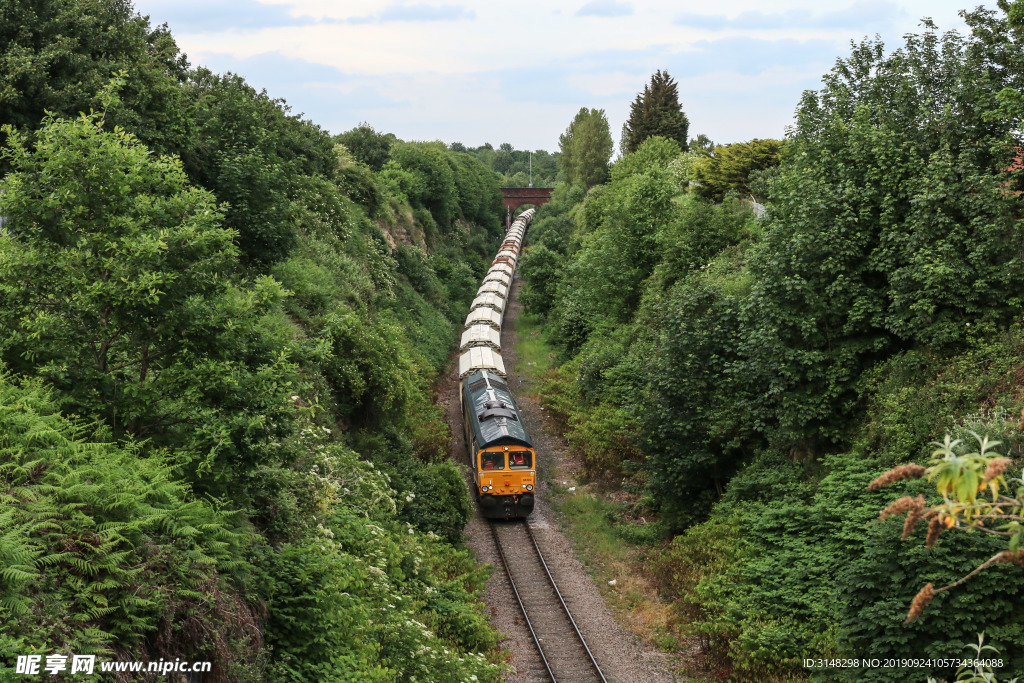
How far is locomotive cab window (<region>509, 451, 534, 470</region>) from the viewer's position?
866 inches

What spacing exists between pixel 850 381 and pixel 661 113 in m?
52.4

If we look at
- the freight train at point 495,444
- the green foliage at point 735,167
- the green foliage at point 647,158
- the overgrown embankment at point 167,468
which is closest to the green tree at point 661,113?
the green foliage at point 647,158

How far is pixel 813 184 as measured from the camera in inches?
703

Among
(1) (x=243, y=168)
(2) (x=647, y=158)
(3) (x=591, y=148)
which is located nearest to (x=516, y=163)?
(3) (x=591, y=148)

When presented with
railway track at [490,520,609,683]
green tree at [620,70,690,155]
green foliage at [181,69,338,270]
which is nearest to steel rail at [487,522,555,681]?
railway track at [490,520,609,683]

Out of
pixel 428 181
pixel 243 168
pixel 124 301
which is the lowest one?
pixel 124 301

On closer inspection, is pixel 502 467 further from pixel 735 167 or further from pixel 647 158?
pixel 647 158

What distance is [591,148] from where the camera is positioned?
76.9 meters

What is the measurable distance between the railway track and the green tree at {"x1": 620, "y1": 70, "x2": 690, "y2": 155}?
5040 cm

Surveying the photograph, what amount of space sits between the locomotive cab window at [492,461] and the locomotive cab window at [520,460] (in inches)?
10.4

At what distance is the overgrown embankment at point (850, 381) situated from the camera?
1251 centimetres

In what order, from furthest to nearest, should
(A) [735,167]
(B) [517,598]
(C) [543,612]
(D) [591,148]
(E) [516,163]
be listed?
(E) [516,163]
(D) [591,148]
(A) [735,167]
(B) [517,598]
(C) [543,612]

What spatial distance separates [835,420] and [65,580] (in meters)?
15.8

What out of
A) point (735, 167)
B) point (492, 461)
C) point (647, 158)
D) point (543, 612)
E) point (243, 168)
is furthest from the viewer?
point (647, 158)
